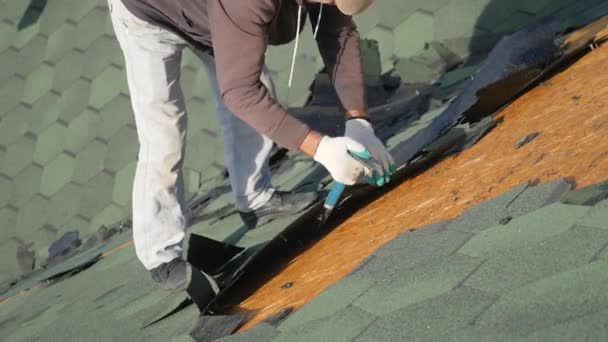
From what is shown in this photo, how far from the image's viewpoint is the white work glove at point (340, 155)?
2.36 meters

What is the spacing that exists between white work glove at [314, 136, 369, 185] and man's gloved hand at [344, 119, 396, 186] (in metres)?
0.12

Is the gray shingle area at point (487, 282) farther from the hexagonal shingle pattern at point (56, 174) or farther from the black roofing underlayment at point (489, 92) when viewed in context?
the hexagonal shingle pattern at point (56, 174)

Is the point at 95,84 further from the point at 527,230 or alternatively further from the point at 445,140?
the point at 527,230

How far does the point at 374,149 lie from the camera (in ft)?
8.38

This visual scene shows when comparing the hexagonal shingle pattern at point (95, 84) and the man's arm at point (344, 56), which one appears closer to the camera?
the man's arm at point (344, 56)

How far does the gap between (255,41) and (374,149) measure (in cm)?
58

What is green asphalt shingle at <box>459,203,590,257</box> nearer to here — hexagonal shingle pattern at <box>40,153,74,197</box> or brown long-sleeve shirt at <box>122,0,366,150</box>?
brown long-sleeve shirt at <box>122,0,366,150</box>

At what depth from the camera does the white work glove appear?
2363 millimetres

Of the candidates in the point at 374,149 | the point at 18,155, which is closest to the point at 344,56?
the point at 374,149

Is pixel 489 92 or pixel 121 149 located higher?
pixel 489 92

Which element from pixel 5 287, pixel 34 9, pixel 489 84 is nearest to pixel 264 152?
pixel 489 84

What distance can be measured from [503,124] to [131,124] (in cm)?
263

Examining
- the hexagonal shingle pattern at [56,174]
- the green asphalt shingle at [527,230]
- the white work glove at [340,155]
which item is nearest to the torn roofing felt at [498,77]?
the white work glove at [340,155]

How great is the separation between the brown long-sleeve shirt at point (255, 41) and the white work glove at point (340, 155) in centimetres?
7
